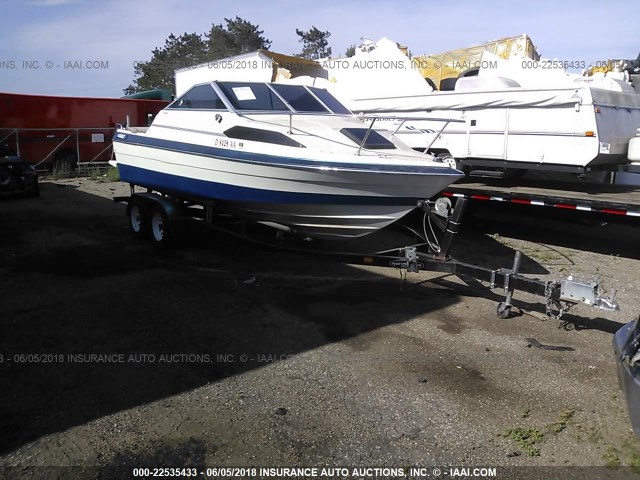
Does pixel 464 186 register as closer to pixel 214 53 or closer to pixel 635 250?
pixel 635 250

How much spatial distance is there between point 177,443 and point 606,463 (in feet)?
8.01

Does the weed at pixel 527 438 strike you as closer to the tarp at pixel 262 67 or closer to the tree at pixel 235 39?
the tarp at pixel 262 67

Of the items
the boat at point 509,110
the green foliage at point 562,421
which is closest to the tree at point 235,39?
the boat at point 509,110

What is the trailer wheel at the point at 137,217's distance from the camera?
7.70 metres

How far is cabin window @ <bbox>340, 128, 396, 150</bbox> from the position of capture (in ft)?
19.7

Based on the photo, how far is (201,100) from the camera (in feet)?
23.5

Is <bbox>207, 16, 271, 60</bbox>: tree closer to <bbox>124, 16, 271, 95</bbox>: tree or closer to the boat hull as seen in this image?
<bbox>124, 16, 271, 95</bbox>: tree

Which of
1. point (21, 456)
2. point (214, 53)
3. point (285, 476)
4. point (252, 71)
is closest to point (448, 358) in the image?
point (285, 476)

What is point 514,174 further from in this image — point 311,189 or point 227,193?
point 227,193

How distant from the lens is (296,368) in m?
4.10

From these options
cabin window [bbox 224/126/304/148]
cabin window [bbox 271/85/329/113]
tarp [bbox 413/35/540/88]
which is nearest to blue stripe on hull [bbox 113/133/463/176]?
cabin window [bbox 224/126/304/148]

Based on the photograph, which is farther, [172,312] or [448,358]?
[172,312]

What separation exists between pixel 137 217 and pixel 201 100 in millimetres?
2062

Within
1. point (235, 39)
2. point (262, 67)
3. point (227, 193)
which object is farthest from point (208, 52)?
point (227, 193)
